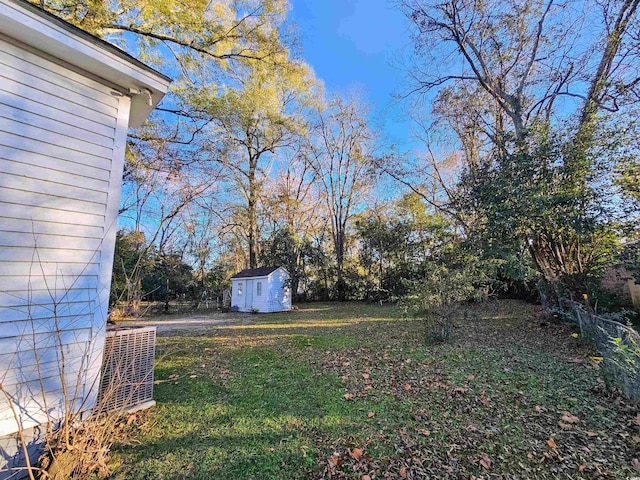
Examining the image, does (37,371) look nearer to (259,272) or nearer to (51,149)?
(51,149)

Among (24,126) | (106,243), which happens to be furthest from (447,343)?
(24,126)

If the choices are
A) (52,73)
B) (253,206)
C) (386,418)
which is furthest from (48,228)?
(253,206)

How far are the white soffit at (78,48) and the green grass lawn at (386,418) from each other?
281cm

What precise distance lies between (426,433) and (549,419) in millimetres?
1382

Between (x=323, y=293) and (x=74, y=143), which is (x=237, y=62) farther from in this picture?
(x=323, y=293)

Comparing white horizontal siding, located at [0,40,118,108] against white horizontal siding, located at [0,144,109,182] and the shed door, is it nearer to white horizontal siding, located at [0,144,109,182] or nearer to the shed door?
white horizontal siding, located at [0,144,109,182]

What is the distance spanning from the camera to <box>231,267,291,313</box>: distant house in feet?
46.6

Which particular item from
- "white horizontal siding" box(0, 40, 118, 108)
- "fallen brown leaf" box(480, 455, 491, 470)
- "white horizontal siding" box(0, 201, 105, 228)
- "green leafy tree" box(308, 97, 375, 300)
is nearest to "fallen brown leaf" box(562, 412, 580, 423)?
"fallen brown leaf" box(480, 455, 491, 470)

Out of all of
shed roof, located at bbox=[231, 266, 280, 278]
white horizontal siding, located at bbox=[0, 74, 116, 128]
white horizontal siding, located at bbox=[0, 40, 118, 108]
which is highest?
white horizontal siding, located at bbox=[0, 40, 118, 108]

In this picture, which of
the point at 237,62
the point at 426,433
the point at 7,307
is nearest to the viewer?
the point at 7,307

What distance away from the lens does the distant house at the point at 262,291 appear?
14219 millimetres

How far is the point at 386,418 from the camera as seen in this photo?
3029mm

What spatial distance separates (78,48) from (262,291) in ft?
41.2

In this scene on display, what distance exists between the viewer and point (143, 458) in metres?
2.38
